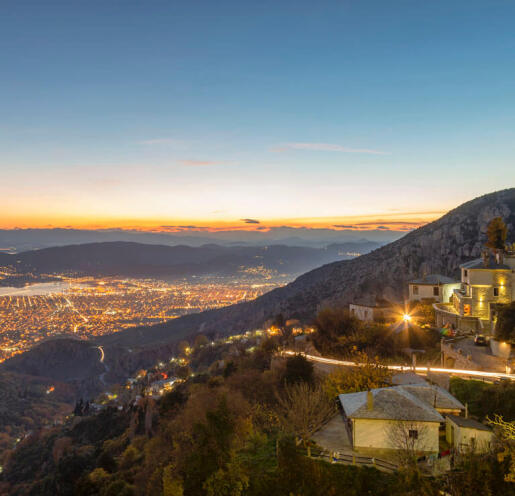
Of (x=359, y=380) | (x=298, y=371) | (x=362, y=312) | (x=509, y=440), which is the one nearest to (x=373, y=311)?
(x=362, y=312)

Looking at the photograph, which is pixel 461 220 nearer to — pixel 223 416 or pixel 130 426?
pixel 130 426

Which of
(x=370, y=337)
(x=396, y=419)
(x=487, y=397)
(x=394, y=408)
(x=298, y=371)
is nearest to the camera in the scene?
(x=396, y=419)

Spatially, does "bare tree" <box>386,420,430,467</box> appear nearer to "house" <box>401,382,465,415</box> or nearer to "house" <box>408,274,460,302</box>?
"house" <box>401,382,465,415</box>

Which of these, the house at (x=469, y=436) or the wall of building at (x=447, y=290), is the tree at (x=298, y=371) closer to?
the house at (x=469, y=436)

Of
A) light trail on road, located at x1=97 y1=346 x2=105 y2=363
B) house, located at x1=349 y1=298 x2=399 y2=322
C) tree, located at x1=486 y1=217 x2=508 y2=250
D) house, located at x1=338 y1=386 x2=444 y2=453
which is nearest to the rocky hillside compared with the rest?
house, located at x1=349 y1=298 x2=399 y2=322

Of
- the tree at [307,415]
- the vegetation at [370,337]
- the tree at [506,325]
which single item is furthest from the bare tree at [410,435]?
the vegetation at [370,337]

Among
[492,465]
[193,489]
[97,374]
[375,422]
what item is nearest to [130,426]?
[193,489]

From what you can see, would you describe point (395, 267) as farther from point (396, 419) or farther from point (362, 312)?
point (396, 419)

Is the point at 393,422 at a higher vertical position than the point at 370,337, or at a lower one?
higher
